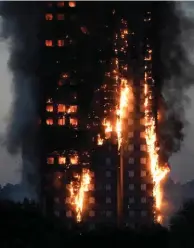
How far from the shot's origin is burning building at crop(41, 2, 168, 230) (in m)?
79.9

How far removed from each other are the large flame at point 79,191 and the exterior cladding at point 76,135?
55 centimetres

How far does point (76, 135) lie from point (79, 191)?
17.4ft

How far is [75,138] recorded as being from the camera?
260 feet

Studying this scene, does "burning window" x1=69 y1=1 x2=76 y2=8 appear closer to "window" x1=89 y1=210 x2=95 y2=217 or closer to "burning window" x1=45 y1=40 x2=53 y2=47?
"burning window" x1=45 y1=40 x2=53 y2=47

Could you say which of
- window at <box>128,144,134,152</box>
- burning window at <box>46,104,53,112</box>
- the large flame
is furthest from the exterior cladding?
the large flame

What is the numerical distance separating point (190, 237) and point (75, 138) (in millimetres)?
22509

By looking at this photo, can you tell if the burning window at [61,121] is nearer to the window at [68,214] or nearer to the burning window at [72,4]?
Answer: the window at [68,214]

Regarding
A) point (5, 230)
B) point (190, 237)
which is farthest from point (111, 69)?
point (5, 230)

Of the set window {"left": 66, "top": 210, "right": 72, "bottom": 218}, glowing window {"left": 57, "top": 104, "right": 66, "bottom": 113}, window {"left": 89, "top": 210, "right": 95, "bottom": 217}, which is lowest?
window {"left": 66, "top": 210, "right": 72, "bottom": 218}

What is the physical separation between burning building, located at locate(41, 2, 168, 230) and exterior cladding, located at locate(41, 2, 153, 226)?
3.7 inches

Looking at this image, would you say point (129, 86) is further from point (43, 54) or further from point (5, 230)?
point (5, 230)

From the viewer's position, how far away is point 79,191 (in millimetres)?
80688

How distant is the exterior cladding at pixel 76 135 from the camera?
80125 millimetres

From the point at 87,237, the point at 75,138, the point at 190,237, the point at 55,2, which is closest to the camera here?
the point at 87,237
